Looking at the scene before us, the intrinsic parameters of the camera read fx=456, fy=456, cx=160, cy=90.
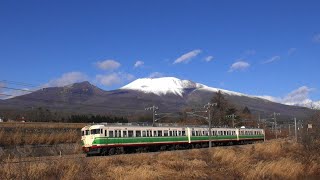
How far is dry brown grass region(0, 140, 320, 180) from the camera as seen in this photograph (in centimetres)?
1602

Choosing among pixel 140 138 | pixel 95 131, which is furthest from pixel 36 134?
pixel 140 138

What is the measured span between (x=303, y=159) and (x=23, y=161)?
21.5 m

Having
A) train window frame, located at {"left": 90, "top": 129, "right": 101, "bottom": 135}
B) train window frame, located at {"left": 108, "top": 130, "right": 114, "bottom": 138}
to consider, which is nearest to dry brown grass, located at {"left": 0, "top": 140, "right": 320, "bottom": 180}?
train window frame, located at {"left": 108, "top": 130, "right": 114, "bottom": 138}

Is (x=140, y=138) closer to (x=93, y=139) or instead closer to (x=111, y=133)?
(x=111, y=133)

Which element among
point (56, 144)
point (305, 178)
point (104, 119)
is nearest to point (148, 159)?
point (305, 178)

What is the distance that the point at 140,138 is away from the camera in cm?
4322

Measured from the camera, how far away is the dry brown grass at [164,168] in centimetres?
1602

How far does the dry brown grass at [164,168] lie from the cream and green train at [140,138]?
8674mm

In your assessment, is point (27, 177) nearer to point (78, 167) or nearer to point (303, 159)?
point (78, 167)

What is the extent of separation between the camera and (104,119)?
104 m

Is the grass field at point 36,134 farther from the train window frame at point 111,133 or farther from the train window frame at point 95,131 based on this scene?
the train window frame at point 111,133

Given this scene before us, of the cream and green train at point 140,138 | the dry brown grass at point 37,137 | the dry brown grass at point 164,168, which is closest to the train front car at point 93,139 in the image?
the cream and green train at point 140,138

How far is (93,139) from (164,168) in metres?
17.2

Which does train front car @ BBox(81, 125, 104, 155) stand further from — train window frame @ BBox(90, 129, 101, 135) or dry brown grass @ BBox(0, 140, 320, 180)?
dry brown grass @ BBox(0, 140, 320, 180)
